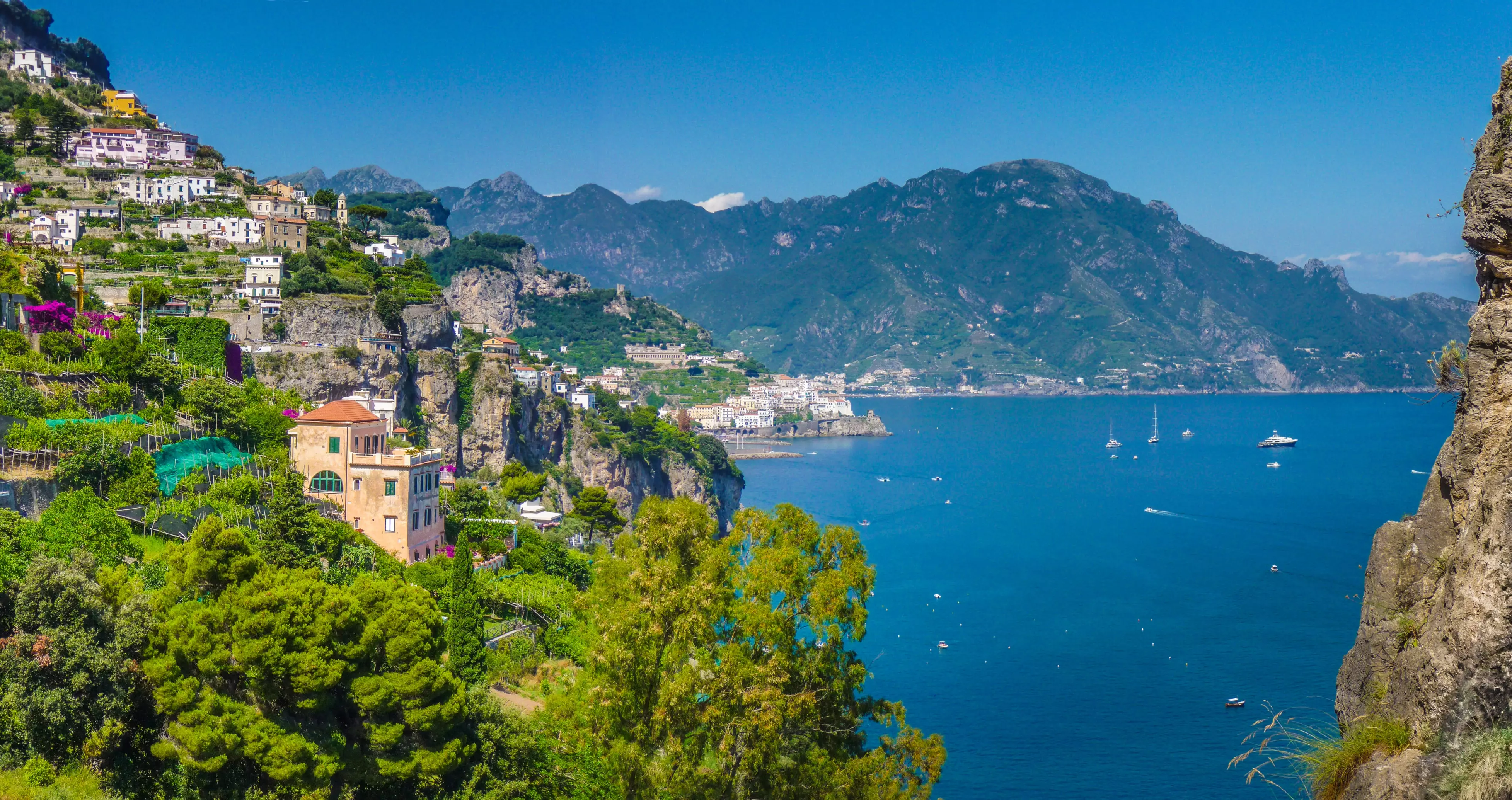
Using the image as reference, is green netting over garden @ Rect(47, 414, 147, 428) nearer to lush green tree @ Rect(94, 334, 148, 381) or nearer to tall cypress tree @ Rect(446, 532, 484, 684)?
lush green tree @ Rect(94, 334, 148, 381)

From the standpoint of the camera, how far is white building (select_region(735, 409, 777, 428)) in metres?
133

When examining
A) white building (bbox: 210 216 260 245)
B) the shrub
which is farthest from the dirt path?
white building (bbox: 210 216 260 245)

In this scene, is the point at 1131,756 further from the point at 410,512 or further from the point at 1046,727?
the point at 410,512

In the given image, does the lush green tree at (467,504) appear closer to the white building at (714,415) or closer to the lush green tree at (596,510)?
the lush green tree at (596,510)

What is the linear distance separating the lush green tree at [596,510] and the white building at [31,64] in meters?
46.8

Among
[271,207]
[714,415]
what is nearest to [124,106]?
[271,207]

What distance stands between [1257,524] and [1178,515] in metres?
5.82

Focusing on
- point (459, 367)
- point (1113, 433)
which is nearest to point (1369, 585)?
point (459, 367)

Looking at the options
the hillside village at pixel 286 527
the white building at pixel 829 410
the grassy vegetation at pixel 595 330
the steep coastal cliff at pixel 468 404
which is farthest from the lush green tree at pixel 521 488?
the white building at pixel 829 410

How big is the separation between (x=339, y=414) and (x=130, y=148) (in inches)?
1482

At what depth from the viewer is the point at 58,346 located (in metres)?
27.4

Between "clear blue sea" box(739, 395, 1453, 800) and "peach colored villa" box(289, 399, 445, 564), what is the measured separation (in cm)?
1565

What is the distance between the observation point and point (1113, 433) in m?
139

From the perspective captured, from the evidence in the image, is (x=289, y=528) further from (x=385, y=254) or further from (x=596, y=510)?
(x=385, y=254)
